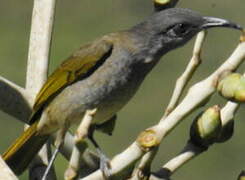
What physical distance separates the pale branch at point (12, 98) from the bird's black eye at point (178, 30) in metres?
0.56

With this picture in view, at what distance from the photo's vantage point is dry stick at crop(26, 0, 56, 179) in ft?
9.52

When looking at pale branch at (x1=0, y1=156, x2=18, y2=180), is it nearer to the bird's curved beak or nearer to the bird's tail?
the bird's tail

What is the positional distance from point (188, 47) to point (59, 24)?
7.12 feet

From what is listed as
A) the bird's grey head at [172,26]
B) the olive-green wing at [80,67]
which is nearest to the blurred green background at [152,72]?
the olive-green wing at [80,67]

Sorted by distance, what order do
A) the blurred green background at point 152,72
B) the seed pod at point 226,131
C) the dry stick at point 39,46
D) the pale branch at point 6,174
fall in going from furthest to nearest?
the blurred green background at point 152,72
the dry stick at point 39,46
the seed pod at point 226,131
the pale branch at point 6,174

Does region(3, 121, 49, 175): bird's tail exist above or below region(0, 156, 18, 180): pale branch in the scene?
below

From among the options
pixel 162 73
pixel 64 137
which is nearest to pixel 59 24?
pixel 162 73

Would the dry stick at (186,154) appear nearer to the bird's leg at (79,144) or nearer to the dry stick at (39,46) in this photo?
the bird's leg at (79,144)

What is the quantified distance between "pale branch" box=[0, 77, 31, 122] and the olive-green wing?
0.45 meters

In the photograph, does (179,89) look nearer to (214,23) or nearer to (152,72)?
(214,23)

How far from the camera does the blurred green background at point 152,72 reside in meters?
8.05

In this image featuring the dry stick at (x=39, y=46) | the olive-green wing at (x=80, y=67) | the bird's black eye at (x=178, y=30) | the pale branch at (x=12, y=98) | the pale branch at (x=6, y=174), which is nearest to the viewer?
the pale branch at (x=6, y=174)

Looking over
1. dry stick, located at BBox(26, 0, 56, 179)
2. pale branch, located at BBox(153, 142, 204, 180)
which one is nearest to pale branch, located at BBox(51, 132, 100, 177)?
dry stick, located at BBox(26, 0, 56, 179)

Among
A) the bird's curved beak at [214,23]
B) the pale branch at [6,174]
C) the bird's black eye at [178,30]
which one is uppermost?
the pale branch at [6,174]
